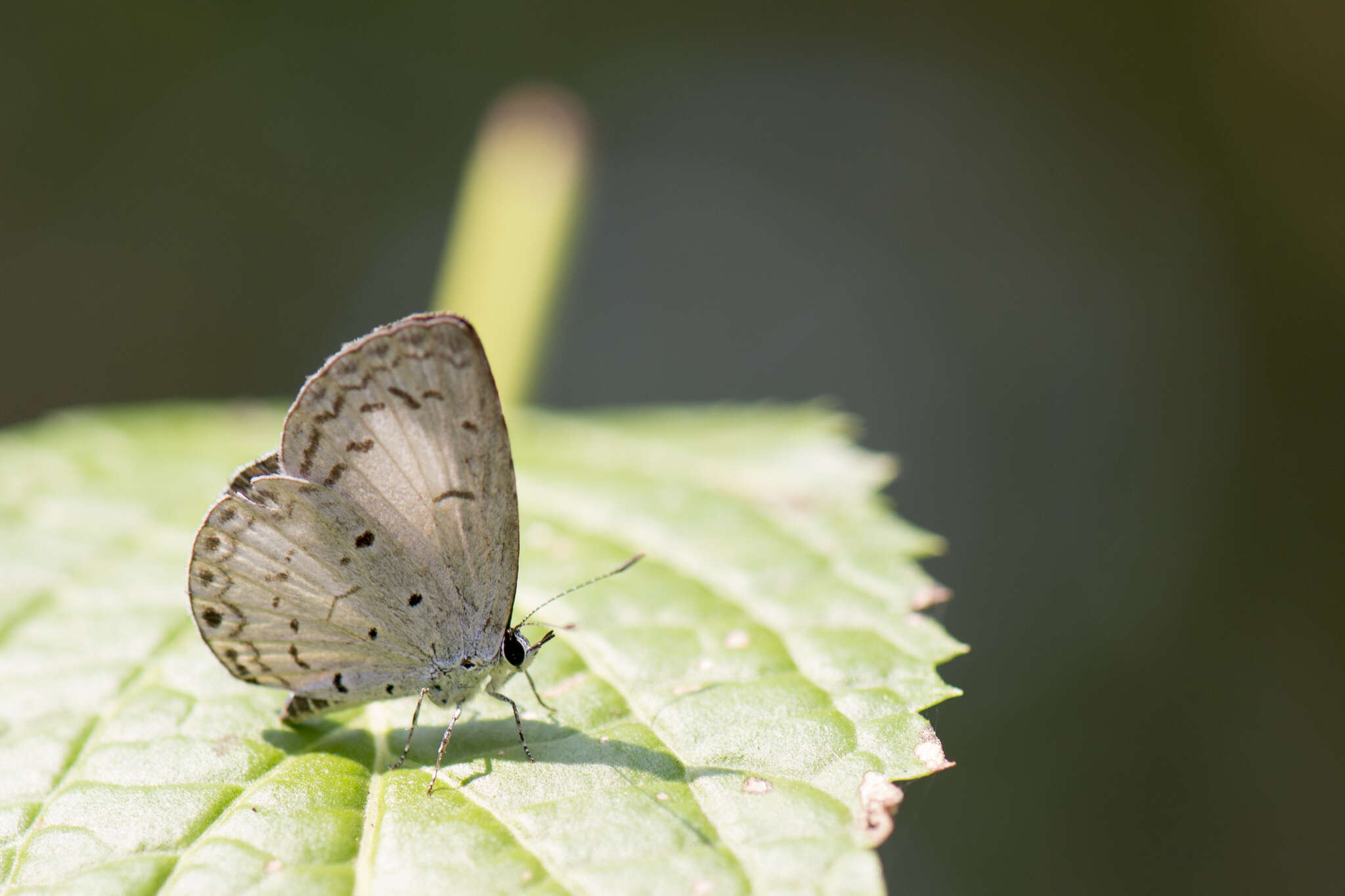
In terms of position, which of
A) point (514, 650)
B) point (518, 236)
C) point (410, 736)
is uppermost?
point (518, 236)

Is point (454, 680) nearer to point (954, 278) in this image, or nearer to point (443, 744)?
point (443, 744)

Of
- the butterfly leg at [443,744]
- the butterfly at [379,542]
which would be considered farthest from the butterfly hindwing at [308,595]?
the butterfly leg at [443,744]

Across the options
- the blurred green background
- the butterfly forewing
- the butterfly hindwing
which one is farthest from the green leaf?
the blurred green background

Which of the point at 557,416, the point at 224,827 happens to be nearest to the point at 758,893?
the point at 224,827

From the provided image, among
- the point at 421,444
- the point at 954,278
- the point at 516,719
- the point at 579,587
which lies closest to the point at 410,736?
the point at 516,719

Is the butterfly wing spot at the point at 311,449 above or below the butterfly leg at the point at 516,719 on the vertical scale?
above

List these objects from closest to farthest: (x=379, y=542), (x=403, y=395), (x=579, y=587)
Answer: (x=403, y=395) → (x=379, y=542) → (x=579, y=587)

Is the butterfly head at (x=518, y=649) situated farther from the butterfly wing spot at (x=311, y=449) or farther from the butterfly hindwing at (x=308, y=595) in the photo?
the butterfly wing spot at (x=311, y=449)
